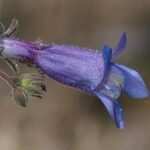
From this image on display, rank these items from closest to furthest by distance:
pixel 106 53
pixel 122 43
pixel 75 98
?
pixel 106 53 < pixel 122 43 < pixel 75 98

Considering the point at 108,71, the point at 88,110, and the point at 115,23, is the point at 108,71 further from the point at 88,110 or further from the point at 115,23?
the point at 115,23

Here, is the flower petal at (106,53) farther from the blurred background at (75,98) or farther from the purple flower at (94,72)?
Answer: the blurred background at (75,98)

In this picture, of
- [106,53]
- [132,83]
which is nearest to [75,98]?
[132,83]

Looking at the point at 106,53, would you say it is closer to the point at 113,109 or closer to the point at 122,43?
the point at 122,43

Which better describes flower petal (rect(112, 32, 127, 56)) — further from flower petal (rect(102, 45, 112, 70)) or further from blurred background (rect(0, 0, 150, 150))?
blurred background (rect(0, 0, 150, 150))

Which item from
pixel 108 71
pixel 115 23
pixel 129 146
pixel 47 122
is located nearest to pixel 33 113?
pixel 47 122

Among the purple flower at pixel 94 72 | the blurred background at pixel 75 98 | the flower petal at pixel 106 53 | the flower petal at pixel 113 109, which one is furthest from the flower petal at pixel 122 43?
the blurred background at pixel 75 98
